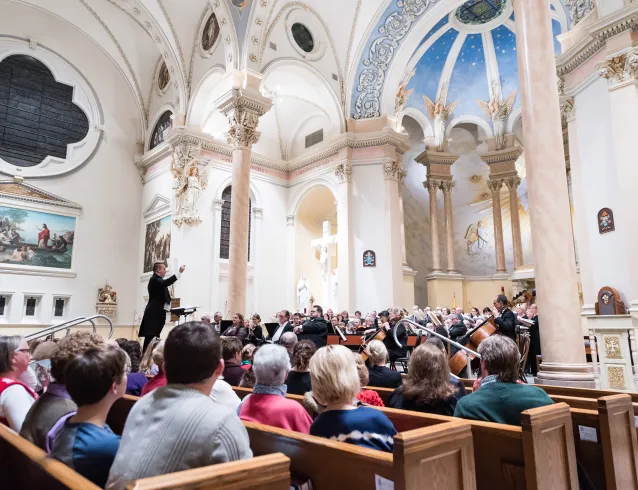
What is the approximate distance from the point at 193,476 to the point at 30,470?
0.82 meters

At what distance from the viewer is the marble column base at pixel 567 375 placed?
5.13m

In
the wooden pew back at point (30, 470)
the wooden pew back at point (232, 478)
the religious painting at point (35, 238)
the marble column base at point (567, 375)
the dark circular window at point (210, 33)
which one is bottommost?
the marble column base at point (567, 375)

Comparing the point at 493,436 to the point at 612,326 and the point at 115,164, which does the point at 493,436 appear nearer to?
the point at 612,326

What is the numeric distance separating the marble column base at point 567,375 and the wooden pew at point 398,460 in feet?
12.5

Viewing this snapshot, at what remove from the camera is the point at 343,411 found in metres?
2.23

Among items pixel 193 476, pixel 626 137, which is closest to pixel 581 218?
pixel 626 137

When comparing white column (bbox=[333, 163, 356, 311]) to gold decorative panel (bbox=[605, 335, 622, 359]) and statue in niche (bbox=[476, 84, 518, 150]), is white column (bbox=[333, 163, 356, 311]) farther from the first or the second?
gold decorative panel (bbox=[605, 335, 622, 359])

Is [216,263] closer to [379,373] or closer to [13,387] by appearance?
[379,373]

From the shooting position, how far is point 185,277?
15023mm

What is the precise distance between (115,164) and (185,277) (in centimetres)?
564

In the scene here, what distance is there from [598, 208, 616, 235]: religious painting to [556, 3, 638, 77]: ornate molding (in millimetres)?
3348

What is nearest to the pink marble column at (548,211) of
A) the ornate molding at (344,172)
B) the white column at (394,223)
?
the white column at (394,223)

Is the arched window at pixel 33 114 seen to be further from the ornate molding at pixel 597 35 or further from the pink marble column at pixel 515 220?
the pink marble column at pixel 515 220

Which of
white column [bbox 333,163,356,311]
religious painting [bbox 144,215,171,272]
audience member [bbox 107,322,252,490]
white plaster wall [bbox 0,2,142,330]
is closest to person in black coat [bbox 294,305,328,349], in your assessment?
white column [bbox 333,163,356,311]
